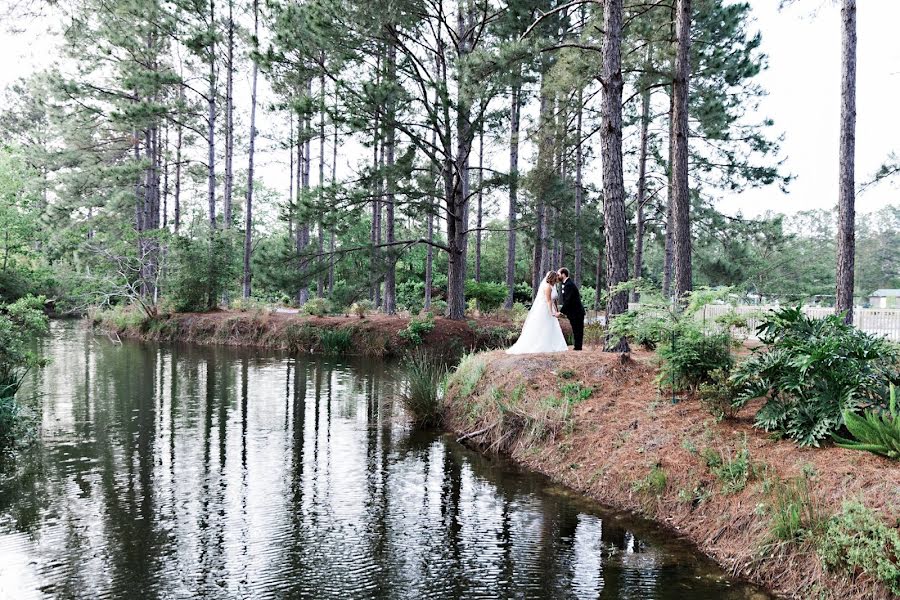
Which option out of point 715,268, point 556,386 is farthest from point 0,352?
point 715,268

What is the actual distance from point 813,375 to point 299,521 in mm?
5044

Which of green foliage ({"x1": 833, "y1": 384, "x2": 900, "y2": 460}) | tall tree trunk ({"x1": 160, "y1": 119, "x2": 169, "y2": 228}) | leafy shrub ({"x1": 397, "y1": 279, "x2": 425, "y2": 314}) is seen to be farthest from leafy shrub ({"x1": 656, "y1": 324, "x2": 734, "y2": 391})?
tall tree trunk ({"x1": 160, "y1": 119, "x2": 169, "y2": 228})

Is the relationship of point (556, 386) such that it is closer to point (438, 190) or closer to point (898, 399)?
point (898, 399)

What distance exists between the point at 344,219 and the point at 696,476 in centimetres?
1289

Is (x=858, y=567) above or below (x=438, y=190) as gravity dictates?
below

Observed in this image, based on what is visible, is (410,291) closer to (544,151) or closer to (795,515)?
(544,151)

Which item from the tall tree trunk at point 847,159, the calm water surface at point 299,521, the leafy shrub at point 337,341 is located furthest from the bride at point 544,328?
the leafy shrub at point 337,341

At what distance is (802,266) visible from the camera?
4447cm

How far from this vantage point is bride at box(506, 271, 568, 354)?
416 inches

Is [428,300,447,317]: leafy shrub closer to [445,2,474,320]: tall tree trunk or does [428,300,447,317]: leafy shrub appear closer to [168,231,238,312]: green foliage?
[445,2,474,320]: tall tree trunk

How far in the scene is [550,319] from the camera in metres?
10.7

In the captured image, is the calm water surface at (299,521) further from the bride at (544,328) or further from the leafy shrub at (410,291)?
the leafy shrub at (410,291)

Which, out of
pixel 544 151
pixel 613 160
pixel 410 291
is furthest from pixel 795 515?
pixel 410 291

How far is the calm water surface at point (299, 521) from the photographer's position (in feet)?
14.8
